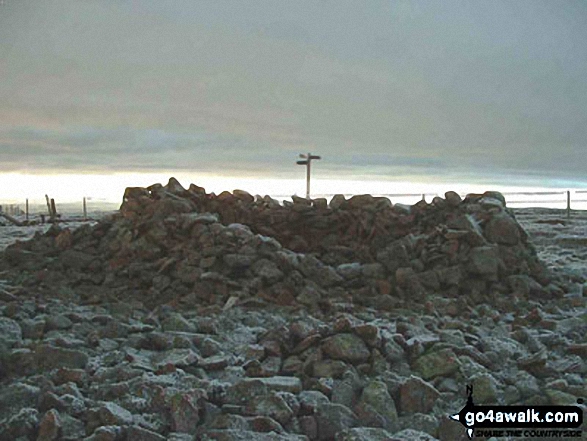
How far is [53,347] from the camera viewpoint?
6.16 metres

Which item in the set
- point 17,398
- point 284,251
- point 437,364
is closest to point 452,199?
point 284,251

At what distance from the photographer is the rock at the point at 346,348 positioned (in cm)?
616

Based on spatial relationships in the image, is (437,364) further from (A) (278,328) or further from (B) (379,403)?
(A) (278,328)

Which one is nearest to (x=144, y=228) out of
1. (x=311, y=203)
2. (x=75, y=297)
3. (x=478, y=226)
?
(x=75, y=297)

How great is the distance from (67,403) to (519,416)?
161 inches

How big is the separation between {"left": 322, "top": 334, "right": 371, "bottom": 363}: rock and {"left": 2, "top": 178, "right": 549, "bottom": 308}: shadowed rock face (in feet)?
6.88

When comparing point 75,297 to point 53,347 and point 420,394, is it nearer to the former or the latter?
point 53,347

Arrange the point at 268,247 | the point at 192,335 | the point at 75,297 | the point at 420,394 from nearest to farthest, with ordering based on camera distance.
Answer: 1. the point at 420,394
2. the point at 192,335
3. the point at 75,297
4. the point at 268,247

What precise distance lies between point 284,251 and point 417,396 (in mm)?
4421

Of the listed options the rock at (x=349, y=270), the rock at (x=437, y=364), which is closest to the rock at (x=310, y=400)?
the rock at (x=437, y=364)

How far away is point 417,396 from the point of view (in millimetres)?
5594

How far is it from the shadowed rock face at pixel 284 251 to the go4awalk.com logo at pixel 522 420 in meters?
3.33

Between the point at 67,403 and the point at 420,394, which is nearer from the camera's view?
the point at 67,403

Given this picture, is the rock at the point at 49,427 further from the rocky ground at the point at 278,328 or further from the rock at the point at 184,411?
the rock at the point at 184,411
